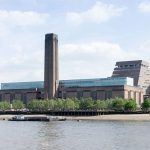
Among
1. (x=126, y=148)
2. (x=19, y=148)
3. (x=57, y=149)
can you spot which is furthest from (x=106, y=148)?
(x=19, y=148)

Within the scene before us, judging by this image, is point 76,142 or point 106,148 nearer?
point 106,148

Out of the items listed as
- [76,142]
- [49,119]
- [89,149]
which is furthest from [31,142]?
[49,119]

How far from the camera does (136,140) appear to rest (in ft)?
287

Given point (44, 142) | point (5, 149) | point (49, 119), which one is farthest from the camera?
point (49, 119)

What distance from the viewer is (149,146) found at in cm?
7644

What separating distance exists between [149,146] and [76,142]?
14.2 meters

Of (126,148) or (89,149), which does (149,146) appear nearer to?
(126,148)

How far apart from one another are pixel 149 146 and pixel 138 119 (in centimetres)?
12449

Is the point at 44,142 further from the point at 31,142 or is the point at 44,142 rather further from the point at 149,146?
the point at 149,146

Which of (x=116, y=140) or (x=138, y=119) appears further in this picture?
(x=138, y=119)

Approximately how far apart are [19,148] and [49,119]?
123647 mm

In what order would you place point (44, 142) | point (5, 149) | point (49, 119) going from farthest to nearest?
1. point (49, 119)
2. point (44, 142)
3. point (5, 149)

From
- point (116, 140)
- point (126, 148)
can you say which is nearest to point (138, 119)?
point (116, 140)

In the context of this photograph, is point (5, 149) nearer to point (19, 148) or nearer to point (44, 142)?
point (19, 148)
